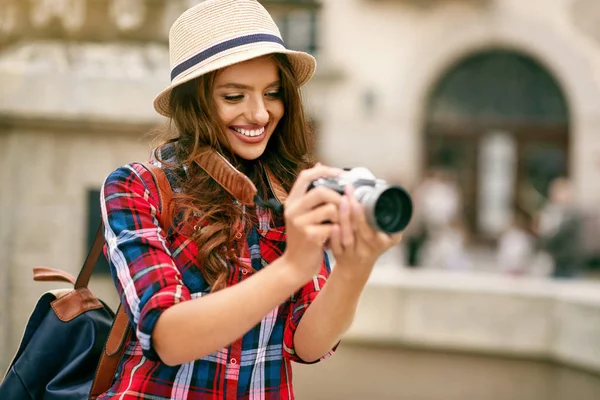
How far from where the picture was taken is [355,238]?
151 centimetres

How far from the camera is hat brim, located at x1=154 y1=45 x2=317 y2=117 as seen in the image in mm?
1746

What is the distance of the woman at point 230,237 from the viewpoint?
150 cm

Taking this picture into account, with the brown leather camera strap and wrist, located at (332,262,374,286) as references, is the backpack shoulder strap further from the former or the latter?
wrist, located at (332,262,374,286)

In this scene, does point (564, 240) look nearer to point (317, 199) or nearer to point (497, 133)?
point (317, 199)

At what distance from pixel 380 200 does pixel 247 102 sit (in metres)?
0.53

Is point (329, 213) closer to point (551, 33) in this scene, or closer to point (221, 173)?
point (221, 173)

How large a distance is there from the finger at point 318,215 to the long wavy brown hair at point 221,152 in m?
0.32

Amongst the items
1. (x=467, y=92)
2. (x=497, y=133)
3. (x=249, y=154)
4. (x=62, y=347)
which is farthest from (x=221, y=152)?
(x=497, y=133)

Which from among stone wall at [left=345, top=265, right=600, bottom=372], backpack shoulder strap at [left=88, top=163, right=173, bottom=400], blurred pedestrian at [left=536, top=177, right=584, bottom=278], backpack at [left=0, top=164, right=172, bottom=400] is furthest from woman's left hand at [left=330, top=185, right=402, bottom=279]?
blurred pedestrian at [left=536, top=177, right=584, bottom=278]

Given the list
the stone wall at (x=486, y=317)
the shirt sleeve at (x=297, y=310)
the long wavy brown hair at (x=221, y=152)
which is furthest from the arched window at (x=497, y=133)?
the shirt sleeve at (x=297, y=310)

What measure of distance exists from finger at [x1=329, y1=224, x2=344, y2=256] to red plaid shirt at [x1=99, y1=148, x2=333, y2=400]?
0.96 ft

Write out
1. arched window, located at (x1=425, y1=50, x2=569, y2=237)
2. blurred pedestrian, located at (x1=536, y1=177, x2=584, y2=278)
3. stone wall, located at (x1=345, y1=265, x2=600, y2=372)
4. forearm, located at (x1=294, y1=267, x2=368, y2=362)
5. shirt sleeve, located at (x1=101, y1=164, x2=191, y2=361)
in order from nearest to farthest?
1. shirt sleeve, located at (x1=101, y1=164, x2=191, y2=361)
2. forearm, located at (x1=294, y1=267, x2=368, y2=362)
3. stone wall, located at (x1=345, y1=265, x2=600, y2=372)
4. blurred pedestrian, located at (x1=536, y1=177, x2=584, y2=278)
5. arched window, located at (x1=425, y1=50, x2=569, y2=237)

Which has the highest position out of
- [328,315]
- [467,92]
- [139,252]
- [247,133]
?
[467,92]

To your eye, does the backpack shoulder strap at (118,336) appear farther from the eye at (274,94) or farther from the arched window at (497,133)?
the arched window at (497,133)
